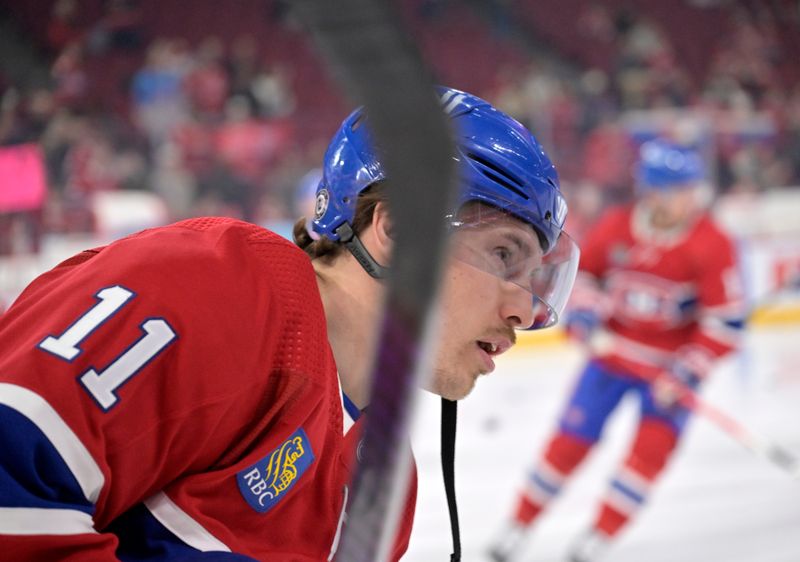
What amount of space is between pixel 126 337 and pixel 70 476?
0.12m

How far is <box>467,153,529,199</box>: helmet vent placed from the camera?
3.69ft

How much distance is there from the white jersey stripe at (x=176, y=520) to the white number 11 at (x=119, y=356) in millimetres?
167

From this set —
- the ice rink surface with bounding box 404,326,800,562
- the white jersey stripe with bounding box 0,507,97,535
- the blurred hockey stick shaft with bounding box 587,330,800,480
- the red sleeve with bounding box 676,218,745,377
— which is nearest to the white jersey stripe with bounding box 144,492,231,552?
the white jersey stripe with bounding box 0,507,97,535

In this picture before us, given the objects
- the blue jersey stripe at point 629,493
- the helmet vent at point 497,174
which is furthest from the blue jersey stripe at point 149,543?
the blue jersey stripe at point 629,493

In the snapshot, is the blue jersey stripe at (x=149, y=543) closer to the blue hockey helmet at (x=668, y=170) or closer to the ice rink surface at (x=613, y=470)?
the ice rink surface at (x=613, y=470)

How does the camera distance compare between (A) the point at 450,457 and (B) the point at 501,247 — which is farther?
(A) the point at 450,457

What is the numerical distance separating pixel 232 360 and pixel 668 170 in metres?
3.03

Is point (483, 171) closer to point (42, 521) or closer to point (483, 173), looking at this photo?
point (483, 173)

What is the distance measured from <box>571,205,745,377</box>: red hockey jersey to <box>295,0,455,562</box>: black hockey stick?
10.4ft

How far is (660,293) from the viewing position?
3688 millimetres

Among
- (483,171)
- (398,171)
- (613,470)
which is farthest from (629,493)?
(398,171)

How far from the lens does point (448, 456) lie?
4.23ft

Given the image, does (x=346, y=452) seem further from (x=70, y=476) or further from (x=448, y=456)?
(x=70, y=476)

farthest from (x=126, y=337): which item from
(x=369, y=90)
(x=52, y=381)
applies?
(x=369, y=90)
